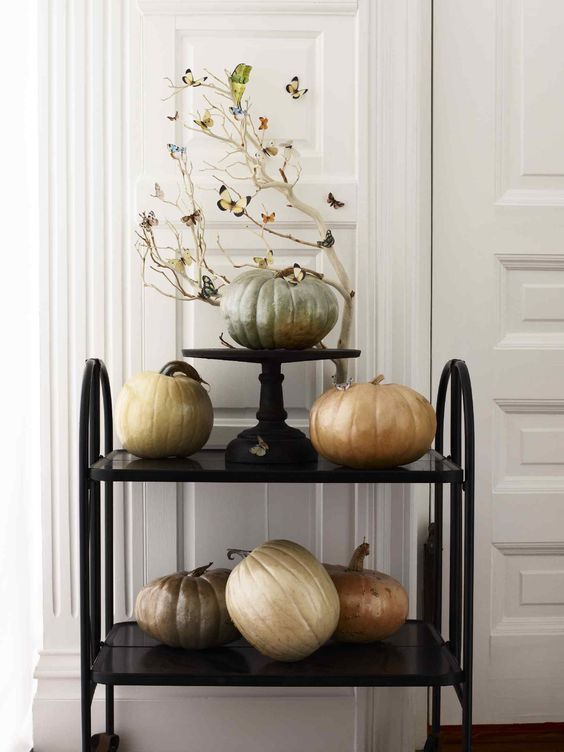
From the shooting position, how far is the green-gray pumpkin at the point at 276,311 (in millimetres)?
1456

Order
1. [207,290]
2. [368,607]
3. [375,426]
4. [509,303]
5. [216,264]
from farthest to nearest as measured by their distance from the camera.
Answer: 1. [509,303]
2. [216,264]
3. [207,290]
4. [368,607]
5. [375,426]

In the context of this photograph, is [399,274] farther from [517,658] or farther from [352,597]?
[517,658]

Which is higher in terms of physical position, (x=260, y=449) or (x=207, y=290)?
(x=207, y=290)

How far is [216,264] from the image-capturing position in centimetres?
174

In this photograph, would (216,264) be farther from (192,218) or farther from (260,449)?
(260,449)

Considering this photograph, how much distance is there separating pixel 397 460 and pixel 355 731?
71 centimetres

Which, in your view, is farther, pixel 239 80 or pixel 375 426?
pixel 239 80

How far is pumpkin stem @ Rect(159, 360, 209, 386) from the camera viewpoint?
1.58m


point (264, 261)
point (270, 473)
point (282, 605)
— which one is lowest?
point (282, 605)

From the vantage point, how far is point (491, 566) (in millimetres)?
1874

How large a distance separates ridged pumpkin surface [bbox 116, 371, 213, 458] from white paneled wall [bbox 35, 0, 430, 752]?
0.23m

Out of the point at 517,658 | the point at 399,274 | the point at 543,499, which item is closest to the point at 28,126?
the point at 399,274

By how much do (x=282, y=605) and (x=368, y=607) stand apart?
0.19 meters

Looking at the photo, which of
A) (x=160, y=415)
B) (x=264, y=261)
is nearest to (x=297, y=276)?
(x=264, y=261)
